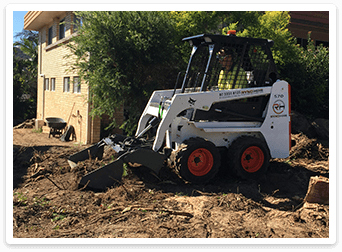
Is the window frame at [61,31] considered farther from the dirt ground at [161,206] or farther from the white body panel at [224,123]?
the white body panel at [224,123]

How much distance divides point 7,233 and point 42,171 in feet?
11.0

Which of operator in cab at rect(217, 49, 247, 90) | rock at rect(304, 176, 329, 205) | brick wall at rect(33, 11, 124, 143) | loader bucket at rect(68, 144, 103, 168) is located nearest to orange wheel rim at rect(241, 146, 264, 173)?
operator in cab at rect(217, 49, 247, 90)

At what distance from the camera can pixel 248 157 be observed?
291 inches

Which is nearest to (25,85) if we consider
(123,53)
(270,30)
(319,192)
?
(123,53)

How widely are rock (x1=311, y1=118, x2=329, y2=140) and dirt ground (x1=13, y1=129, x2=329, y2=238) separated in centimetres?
357

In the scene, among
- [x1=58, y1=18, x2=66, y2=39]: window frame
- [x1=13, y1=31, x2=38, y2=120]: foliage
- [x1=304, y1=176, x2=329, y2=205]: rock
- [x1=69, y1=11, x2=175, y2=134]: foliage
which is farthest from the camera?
[x1=13, y1=31, x2=38, y2=120]: foliage

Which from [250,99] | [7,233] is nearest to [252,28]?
[250,99]

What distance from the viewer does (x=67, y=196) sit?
5879mm

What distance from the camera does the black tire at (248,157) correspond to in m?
7.21

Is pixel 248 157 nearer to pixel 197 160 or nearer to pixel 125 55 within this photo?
pixel 197 160

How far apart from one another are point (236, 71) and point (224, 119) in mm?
1092

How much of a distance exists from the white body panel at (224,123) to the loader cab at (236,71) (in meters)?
0.18

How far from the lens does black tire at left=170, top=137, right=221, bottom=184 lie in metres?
6.72

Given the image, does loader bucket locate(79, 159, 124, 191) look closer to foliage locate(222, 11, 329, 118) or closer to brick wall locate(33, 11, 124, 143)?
brick wall locate(33, 11, 124, 143)
